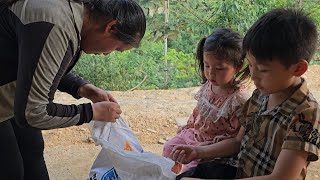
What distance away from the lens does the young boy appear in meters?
1.20

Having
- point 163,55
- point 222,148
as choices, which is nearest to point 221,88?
point 222,148

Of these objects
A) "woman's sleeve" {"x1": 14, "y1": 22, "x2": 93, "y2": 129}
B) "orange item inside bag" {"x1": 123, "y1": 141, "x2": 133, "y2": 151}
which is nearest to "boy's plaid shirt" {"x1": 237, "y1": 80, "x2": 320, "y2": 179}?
"orange item inside bag" {"x1": 123, "y1": 141, "x2": 133, "y2": 151}

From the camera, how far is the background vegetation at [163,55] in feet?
18.9

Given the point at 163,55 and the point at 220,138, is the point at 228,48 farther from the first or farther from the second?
the point at 163,55

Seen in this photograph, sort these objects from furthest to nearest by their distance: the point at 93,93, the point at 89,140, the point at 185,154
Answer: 1. the point at 89,140
2. the point at 93,93
3. the point at 185,154

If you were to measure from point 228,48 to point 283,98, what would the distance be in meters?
0.45

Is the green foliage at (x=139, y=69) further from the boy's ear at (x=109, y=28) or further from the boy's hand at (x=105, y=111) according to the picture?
the boy's ear at (x=109, y=28)

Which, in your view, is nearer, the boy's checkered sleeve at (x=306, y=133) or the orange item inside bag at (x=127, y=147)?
the boy's checkered sleeve at (x=306, y=133)

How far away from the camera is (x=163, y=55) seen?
665 centimetres

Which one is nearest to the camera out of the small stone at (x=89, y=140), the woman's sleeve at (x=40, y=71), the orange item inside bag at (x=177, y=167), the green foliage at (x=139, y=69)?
the woman's sleeve at (x=40, y=71)

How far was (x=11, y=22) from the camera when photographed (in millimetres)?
1421

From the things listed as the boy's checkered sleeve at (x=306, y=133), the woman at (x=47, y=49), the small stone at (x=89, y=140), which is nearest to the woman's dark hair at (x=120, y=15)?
the woman at (x=47, y=49)

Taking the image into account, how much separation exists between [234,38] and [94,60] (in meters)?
4.22

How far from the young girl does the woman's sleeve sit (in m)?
0.57
